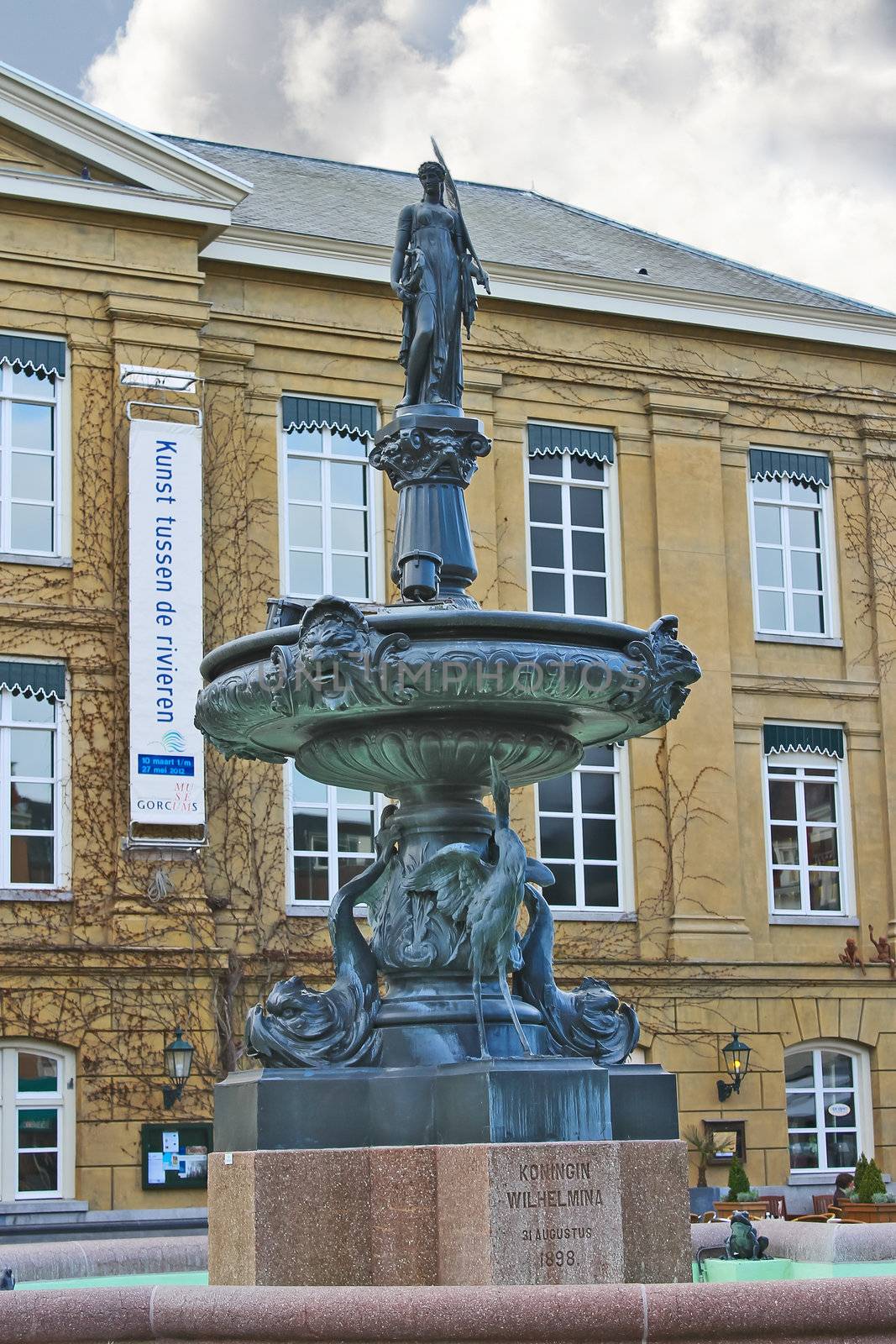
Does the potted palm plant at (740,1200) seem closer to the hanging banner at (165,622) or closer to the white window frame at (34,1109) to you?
the white window frame at (34,1109)

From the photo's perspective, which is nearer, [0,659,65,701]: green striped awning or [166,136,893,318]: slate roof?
[0,659,65,701]: green striped awning

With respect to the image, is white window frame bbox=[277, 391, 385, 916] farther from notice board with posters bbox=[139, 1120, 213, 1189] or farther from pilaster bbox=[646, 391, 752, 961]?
pilaster bbox=[646, 391, 752, 961]

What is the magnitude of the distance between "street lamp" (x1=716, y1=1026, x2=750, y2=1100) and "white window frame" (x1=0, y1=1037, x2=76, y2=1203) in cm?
894

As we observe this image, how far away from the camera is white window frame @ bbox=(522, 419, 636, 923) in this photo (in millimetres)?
29359

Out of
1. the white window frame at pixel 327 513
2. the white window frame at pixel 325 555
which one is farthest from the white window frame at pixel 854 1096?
the white window frame at pixel 327 513

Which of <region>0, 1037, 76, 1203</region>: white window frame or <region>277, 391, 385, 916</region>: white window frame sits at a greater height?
<region>277, 391, 385, 916</region>: white window frame

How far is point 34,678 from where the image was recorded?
86.9 ft

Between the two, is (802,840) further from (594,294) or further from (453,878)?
(453,878)

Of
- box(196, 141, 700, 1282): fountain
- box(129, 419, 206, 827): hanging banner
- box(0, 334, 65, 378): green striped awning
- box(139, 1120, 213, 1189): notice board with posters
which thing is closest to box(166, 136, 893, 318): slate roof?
box(0, 334, 65, 378): green striped awning

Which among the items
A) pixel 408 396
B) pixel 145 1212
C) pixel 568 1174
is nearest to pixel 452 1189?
pixel 568 1174

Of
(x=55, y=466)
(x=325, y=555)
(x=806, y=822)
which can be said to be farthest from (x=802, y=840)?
(x=55, y=466)

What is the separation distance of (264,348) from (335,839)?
677cm

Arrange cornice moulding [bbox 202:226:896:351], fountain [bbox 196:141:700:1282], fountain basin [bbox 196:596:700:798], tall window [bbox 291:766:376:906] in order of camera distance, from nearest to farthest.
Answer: fountain [bbox 196:141:700:1282], fountain basin [bbox 196:596:700:798], tall window [bbox 291:766:376:906], cornice moulding [bbox 202:226:896:351]

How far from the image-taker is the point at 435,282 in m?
11.3
